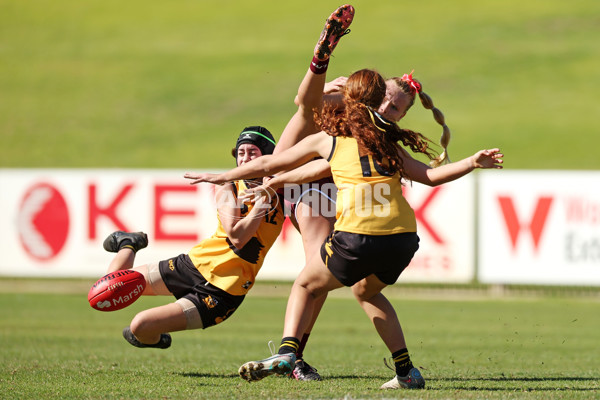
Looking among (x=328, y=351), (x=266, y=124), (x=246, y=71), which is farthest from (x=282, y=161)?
(x=246, y=71)

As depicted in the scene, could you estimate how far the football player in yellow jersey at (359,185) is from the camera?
5.60 metres

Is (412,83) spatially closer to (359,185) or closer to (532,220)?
(359,185)

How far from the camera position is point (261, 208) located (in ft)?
20.6

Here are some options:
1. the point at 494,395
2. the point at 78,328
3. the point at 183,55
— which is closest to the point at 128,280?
the point at 494,395

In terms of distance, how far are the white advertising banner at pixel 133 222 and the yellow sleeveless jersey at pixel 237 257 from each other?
8524 mm

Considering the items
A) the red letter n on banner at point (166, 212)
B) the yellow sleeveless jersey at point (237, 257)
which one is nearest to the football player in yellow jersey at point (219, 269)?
the yellow sleeveless jersey at point (237, 257)

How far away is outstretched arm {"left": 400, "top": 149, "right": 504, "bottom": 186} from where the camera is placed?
5.44m

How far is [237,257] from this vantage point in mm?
6625

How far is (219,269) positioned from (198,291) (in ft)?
0.72

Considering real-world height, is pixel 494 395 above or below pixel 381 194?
below

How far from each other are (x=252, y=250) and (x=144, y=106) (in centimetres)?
2796

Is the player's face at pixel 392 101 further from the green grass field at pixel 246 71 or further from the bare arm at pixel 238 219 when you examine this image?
the green grass field at pixel 246 71

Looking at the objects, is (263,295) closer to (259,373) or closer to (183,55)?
(259,373)

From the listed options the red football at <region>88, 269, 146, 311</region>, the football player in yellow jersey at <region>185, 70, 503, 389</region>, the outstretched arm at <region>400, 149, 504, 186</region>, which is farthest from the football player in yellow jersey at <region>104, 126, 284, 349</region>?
the outstretched arm at <region>400, 149, 504, 186</region>
